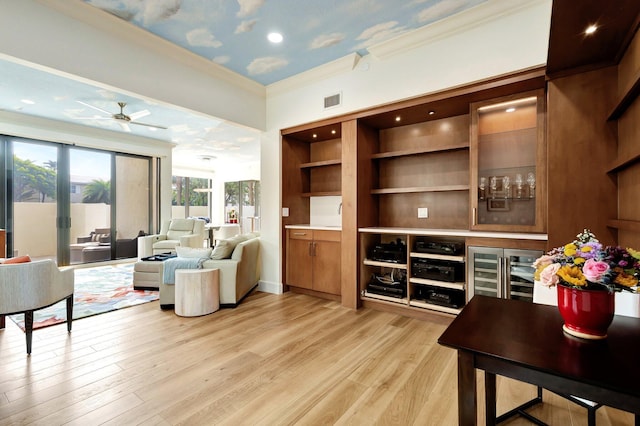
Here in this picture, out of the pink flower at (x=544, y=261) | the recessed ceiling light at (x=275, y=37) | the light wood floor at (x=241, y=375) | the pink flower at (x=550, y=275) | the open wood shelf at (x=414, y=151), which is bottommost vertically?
the light wood floor at (x=241, y=375)

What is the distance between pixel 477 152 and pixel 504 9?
4.08 ft

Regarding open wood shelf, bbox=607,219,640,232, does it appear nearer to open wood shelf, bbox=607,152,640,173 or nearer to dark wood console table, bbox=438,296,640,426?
open wood shelf, bbox=607,152,640,173

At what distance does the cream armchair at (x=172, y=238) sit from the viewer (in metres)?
6.22

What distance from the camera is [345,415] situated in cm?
172

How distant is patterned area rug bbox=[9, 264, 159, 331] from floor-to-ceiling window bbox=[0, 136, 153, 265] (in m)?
0.83

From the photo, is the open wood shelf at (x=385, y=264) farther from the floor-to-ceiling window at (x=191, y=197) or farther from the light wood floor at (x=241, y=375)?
the floor-to-ceiling window at (x=191, y=197)

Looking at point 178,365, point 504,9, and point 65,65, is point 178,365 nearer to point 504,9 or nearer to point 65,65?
point 65,65

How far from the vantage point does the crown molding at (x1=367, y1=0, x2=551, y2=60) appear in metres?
2.53

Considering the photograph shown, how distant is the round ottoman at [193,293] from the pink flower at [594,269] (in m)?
3.32

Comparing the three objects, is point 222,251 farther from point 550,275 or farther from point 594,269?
point 594,269

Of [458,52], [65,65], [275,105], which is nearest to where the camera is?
[65,65]

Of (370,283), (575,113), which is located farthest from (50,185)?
(575,113)

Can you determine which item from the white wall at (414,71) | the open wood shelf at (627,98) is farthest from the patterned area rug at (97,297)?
the open wood shelf at (627,98)

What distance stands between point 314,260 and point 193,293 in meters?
1.57
